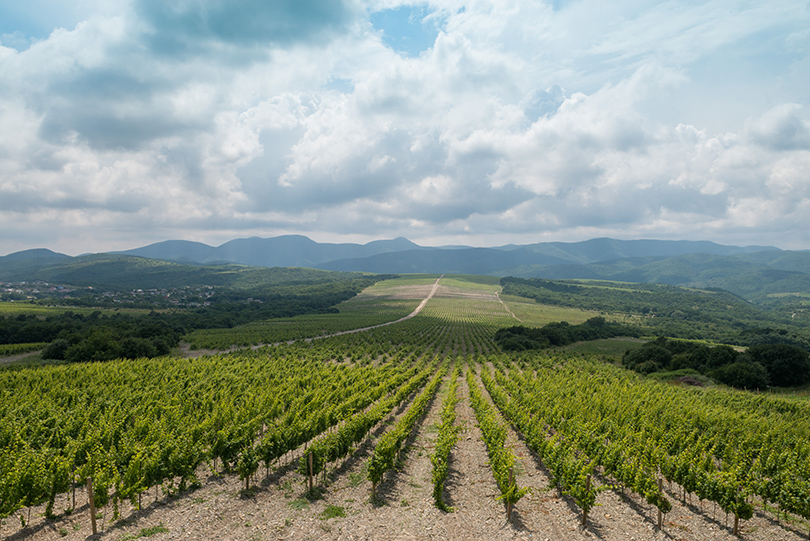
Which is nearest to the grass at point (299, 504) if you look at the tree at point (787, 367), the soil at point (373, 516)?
the soil at point (373, 516)

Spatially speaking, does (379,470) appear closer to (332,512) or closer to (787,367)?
(332,512)

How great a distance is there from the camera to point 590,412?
32.1m

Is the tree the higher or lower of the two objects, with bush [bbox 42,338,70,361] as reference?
lower

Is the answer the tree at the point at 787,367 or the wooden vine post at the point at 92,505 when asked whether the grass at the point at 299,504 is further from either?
the tree at the point at 787,367

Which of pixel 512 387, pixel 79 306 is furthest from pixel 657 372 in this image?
pixel 79 306

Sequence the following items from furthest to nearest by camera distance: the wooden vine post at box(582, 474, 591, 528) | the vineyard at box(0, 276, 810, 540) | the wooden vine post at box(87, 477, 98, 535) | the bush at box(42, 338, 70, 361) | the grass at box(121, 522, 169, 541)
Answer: the bush at box(42, 338, 70, 361) → the wooden vine post at box(582, 474, 591, 528) → the vineyard at box(0, 276, 810, 540) → the grass at box(121, 522, 169, 541) → the wooden vine post at box(87, 477, 98, 535)

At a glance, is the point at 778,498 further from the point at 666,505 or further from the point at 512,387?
the point at 512,387

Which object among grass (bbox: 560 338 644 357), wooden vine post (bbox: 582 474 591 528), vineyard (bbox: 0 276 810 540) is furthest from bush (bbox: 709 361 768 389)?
wooden vine post (bbox: 582 474 591 528)

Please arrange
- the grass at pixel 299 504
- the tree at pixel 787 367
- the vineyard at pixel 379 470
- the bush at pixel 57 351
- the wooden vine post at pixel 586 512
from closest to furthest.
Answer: the vineyard at pixel 379 470 → the wooden vine post at pixel 586 512 → the grass at pixel 299 504 → the tree at pixel 787 367 → the bush at pixel 57 351

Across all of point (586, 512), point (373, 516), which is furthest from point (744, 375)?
point (373, 516)

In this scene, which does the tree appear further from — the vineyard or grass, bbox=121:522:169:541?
grass, bbox=121:522:169:541

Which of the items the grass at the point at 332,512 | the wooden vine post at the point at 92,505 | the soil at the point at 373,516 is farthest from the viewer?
the grass at the point at 332,512

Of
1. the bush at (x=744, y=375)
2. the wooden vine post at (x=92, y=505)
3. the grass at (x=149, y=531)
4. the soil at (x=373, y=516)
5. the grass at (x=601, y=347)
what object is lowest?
the grass at (x=601, y=347)

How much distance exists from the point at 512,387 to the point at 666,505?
2740cm
